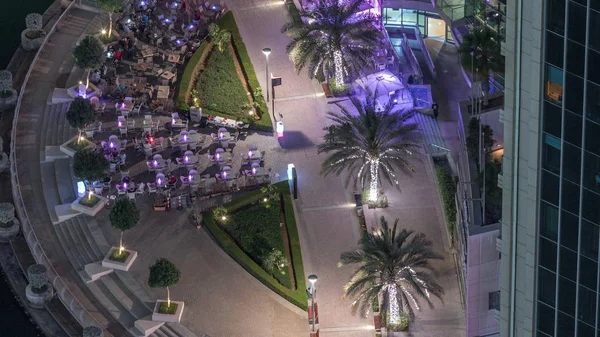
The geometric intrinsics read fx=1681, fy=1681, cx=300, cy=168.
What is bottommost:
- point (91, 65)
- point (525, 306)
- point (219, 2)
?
point (525, 306)

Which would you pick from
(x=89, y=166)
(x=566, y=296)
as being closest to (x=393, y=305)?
(x=89, y=166)

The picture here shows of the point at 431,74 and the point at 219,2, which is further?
the point at 219,2

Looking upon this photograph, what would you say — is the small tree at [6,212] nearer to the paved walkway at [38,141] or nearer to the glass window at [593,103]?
the paved walkway at [38,141]

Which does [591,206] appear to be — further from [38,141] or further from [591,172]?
[38,141]

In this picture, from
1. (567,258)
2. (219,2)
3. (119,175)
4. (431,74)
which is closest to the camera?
(567,258)

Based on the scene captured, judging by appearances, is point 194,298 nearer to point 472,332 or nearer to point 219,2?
point 472,332

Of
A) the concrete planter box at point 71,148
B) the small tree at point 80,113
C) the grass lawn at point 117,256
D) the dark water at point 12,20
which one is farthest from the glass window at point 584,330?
the dark water at point 12,20

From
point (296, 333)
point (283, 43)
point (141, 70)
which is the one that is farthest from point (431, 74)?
point (296, 333)

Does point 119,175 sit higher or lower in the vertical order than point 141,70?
lower
